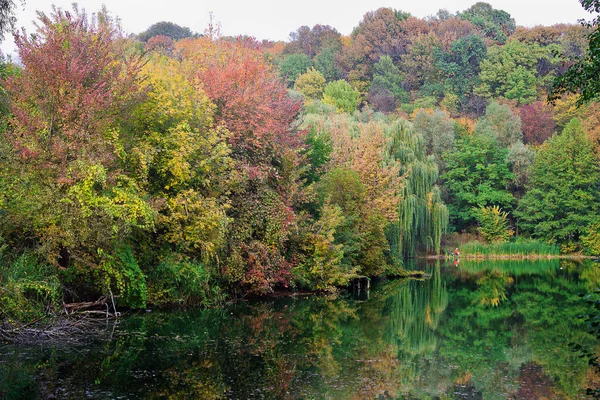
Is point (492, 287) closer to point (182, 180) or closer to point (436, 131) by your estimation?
point (182, 180)

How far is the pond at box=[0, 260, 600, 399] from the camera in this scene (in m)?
12.2

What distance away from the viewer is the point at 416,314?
2261 cm

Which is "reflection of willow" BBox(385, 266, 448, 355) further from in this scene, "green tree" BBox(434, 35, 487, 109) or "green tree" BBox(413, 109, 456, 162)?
"green tree" BBox(434, 35, 487, 109)

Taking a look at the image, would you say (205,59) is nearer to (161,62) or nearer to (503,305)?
(161,62)

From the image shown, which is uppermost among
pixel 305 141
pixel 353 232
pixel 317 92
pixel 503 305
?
pixel 317 92

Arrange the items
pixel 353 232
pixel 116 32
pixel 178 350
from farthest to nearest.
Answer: pixel 353 232 < pixel 116 32 < pixel 178 350

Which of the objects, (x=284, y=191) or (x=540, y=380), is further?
(x=284, y=191)

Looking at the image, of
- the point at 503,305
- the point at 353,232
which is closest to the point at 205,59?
the point at 353,232

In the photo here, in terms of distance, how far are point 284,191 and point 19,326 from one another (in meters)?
13.1

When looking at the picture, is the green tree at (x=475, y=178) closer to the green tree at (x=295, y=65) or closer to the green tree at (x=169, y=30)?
the green tree at (x=295, y=65)

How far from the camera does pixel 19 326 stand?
50.6ft

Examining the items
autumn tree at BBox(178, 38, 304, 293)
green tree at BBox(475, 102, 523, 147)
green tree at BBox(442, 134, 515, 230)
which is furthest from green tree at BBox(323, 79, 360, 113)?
autumn tree at BBox(178, 38, 304, 293)

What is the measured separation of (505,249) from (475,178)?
860 centimetres

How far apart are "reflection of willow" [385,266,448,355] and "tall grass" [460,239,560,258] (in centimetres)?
2084
